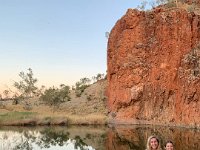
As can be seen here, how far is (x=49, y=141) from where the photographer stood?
28031mm

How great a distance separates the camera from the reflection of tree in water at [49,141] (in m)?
25.5

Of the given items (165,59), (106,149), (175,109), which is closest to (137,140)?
(106,149)

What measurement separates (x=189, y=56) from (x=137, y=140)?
53.7ft

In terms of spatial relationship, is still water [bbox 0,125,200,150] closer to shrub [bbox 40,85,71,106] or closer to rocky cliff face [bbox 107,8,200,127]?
rocky cliff face [bbox 107,8,200,127]

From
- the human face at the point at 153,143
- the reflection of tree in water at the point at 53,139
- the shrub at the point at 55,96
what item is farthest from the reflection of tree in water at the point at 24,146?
the shrub at the point at 55,96

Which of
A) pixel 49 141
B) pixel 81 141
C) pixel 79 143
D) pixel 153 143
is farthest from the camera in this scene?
pixel 81 141

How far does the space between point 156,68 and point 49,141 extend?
1842 cm

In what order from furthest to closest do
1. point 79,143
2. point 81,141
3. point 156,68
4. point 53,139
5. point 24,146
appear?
point 156,68 < point 53,139 < point 81,141 < point 79,143 < point 24,146

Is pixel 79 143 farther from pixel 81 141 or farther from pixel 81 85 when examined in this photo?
pixel 81 85

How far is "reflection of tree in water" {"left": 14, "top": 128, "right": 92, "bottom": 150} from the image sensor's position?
25.5m

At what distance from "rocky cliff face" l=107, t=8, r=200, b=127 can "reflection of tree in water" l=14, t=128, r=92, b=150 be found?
12.4 meters

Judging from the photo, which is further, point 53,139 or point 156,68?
point 156,68

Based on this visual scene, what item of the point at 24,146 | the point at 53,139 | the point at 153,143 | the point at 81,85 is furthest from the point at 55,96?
the point at 153,143

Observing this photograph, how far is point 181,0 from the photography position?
5038cm
